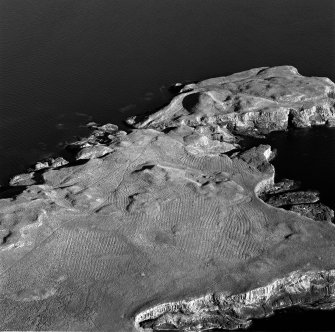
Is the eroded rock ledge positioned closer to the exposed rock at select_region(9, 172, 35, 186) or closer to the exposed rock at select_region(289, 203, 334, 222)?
the exposed rock at select_region(289, 203, 334, 222)

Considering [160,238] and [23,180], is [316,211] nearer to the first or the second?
[160,238]

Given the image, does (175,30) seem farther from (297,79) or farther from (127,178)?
(127,178)

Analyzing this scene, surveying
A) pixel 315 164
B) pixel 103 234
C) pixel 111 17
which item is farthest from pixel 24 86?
pixel 315 164

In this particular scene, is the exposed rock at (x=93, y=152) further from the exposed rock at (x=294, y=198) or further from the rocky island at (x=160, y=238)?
the exposed rock at (x=294, y=198)

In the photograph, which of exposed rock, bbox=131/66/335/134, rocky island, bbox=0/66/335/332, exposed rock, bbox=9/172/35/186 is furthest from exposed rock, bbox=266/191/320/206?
exposed rock, bbox=9/172/35/186

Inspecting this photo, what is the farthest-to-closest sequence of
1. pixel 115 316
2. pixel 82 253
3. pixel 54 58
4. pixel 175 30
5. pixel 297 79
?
pixel 175 30
pixel 54 58
pixel 297 79
pixel 82 253
pixel 115 316

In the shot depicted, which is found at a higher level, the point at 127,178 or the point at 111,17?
the point at 111,17

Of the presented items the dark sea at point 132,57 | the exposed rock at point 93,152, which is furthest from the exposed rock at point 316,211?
the exposed rock at point 93,152
